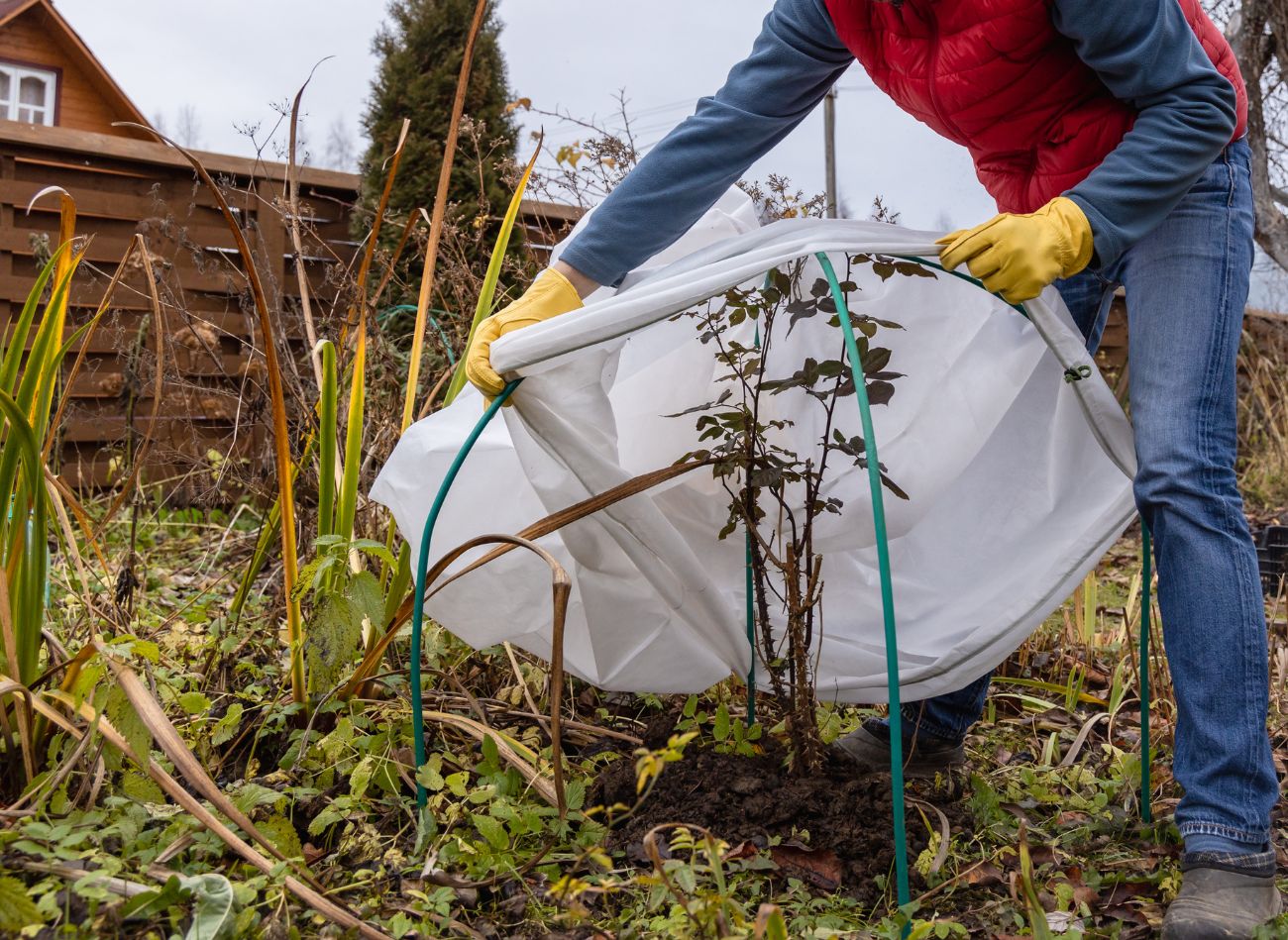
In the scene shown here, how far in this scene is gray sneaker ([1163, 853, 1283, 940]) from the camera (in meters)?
1.16

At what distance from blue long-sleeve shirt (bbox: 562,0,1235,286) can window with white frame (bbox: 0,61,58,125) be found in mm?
12748

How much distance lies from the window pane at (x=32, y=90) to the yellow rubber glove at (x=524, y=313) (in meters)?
13.1

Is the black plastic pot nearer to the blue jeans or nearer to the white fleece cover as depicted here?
the white fleece cover

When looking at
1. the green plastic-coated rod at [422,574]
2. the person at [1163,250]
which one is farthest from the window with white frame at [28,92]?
the person at [1163,250]

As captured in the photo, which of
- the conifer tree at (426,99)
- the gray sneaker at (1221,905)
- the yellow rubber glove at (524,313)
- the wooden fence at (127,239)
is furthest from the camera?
the conifer tree at (426,99)

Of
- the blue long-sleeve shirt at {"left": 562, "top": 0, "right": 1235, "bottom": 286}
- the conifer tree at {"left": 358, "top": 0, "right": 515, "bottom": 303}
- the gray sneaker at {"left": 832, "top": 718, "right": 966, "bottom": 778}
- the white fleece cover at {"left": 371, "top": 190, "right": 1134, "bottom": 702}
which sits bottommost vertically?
the gray sneaker at {"left": 832, "top": 718, "right": 966, "bottom": 778}

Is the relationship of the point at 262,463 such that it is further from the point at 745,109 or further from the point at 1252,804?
the point at 1252,804

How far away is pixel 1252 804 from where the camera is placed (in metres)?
1.23

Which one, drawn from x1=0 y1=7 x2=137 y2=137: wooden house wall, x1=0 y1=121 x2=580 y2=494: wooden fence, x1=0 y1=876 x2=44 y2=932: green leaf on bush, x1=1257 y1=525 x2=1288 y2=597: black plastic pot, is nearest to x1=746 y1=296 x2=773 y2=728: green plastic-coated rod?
x1=0 y1=876 x2=44 y2=932: green leaf on bush

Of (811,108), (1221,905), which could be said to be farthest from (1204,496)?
(811,108)

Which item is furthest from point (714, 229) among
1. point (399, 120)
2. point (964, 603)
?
point (399, 120)

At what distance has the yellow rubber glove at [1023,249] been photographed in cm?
122

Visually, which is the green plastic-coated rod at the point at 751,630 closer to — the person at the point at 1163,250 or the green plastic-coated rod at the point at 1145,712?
the person at the point at 1163,250

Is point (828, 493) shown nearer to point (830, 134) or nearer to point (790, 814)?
point (790, 814)
